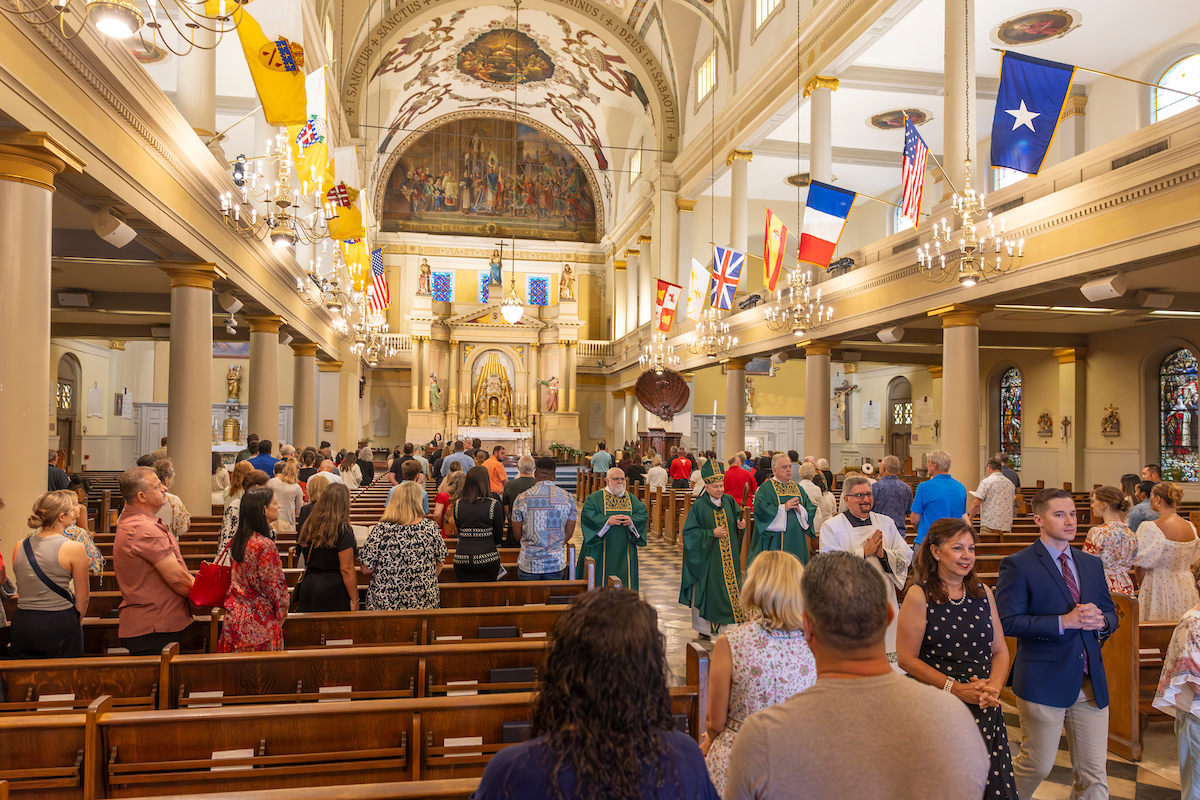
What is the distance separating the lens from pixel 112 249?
10.8 metres

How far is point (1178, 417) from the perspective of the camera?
49.7ft

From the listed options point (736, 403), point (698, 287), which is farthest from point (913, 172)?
point (736, 403)

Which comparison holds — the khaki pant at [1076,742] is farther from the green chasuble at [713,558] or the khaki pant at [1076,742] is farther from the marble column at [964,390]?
the marble column at [964,390]

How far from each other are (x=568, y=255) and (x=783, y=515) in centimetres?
2974

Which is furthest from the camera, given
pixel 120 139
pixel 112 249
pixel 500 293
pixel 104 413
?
pixel 500 293

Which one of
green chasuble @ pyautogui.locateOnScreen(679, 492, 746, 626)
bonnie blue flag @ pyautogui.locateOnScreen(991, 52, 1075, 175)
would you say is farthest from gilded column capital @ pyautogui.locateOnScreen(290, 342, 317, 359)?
bonnie blue flag @ pyautogui.locateOnScreen(991, 52, 1075, 175)

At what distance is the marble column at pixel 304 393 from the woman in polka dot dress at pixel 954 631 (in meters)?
16.8

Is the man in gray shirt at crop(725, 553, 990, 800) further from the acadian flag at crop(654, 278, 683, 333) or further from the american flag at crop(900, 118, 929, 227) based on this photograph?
the acadian flag at crop(654, 278, 683, 333)

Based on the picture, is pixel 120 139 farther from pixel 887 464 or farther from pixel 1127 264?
pixel 1127 264

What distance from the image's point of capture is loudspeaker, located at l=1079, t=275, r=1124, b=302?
9148mm

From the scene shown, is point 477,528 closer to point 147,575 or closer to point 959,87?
point 147,575

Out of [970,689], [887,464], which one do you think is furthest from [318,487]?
[887,464]

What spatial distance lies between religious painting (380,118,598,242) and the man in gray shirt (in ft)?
113

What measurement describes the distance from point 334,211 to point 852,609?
12496mm
